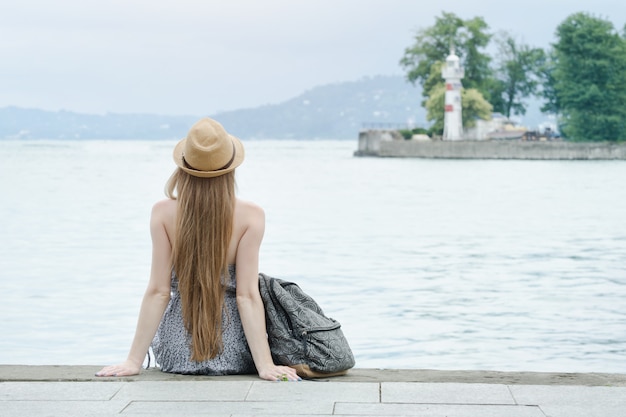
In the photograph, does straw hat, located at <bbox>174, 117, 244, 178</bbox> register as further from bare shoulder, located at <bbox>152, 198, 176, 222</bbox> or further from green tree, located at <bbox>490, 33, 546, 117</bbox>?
green tree, located at <bbox>490, 33, 546, 117</bbox>

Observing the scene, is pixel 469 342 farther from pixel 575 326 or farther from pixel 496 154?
pixel 496 154

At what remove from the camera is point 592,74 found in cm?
8769

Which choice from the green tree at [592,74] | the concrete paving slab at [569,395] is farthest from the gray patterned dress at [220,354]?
the green tree at [592,74]

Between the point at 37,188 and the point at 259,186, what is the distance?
41.8ft

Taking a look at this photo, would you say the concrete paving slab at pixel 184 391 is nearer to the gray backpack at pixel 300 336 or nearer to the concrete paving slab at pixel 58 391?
the concrete paving slab at pixel 58 391

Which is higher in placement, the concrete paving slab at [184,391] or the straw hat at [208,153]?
the straw hat at [208,153]

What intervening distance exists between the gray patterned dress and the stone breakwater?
86.1 meters

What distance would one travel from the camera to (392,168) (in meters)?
91.8

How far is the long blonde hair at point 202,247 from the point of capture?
18.6ft

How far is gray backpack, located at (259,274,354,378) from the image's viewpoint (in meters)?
5.76

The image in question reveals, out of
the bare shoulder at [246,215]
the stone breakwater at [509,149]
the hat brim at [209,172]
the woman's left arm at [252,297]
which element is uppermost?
the hat brim at [209,172]

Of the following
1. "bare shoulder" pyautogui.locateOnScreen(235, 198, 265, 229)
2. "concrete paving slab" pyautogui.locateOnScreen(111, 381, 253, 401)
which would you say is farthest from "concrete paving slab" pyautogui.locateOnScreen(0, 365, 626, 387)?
"bare shoulder" pyautogui.locateOnScreen(235, 198, 265, 229)

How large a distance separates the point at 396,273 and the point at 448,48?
7335 cm

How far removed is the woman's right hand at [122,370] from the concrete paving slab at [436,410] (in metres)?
1.20
